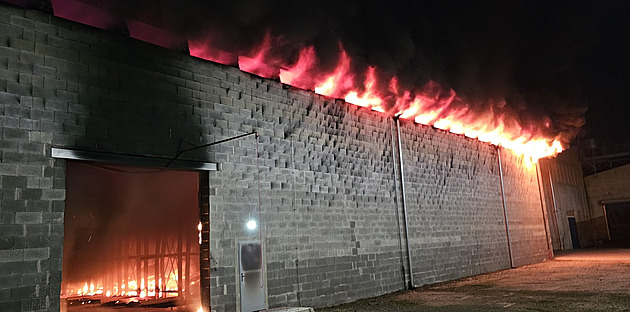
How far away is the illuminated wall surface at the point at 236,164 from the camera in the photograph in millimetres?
6594

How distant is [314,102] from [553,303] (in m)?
6.83

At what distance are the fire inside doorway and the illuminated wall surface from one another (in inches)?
85.4

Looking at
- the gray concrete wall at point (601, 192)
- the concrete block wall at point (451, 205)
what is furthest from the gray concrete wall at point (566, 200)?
the concrete block wall at point (451, 205)

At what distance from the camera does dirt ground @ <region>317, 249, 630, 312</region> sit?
9.45 meters

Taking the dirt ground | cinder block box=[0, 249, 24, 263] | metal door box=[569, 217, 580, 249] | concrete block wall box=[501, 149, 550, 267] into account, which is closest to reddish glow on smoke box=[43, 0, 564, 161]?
concrete block wall box=[501, 149, 550, 267]

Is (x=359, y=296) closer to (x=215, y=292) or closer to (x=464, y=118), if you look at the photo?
(x=215, y=292)

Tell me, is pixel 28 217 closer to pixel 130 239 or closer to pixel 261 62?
pixel 261 62

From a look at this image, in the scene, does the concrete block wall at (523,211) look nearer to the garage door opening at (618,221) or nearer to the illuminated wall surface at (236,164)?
the illuminated wall surface at (236,164)

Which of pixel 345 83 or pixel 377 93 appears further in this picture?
pixel 377 93

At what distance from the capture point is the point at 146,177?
38.4 feet

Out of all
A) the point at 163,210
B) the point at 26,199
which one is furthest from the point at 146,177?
the point at 26,199

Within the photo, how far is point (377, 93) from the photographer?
13.0 meters

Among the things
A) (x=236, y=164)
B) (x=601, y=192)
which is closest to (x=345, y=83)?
(x=236, y=164)

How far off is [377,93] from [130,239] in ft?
25.6
